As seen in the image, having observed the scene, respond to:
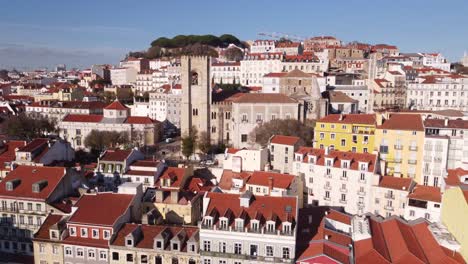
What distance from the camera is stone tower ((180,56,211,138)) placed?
226 feet

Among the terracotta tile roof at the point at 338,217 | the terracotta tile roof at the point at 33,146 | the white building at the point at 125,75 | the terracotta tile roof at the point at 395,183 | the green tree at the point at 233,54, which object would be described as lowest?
the terracotta tile roof at the point at 338,217

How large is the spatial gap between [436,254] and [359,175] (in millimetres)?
12413

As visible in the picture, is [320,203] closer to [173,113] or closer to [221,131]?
[221,131]

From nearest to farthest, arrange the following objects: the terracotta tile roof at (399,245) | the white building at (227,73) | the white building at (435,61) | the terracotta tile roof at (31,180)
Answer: the terracotta tile roof at (399,245), the terracotta tile roof at (31,180), the white building at (227,73), the white building at (435,61)

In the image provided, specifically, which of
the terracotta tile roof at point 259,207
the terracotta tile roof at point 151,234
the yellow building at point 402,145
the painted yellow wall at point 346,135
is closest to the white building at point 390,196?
the yellow building at point 402,145

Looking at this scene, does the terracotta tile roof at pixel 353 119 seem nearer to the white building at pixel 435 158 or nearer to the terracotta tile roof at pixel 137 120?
the white building at pixel 435 158

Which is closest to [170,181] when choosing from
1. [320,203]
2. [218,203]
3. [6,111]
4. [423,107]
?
A: [218,203]

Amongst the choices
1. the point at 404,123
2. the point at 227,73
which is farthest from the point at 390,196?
the point at 227,73

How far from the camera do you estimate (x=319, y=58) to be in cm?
9656

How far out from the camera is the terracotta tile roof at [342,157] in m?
38.0

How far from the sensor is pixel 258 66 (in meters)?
104

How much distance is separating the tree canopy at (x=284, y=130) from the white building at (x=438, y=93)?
2615 centimetres

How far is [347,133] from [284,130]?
37.6ft

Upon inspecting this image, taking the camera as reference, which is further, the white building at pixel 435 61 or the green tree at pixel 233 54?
the green tree at pixel 233 54
